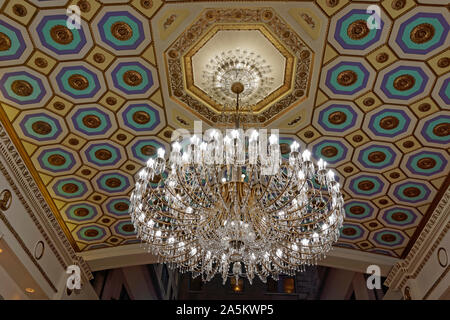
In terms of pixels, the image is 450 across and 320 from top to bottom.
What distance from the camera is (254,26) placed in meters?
5.28

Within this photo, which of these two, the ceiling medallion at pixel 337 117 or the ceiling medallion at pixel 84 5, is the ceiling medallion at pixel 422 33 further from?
the ceiling medallion at pixel 84 5

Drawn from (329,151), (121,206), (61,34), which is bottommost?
(121,206)

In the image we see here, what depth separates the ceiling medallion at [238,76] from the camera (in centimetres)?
567

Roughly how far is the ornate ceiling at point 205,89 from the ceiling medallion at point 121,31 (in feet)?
0.05

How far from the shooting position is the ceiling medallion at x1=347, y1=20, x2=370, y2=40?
511 centimetres

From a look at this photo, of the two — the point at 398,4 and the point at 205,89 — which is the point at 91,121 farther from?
the point at 398,4

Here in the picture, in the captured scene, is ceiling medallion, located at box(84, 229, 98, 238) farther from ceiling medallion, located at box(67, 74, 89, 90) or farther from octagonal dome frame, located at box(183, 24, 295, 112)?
octagonal dome frame, located at box(183, 24, 295, 112)

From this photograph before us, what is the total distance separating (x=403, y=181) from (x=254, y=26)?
4.46 m

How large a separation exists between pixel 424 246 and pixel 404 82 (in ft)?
13.8

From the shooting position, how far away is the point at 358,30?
5195 mm

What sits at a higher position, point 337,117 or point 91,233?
point 337,117

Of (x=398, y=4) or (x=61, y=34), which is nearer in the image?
(x=398, y=4)

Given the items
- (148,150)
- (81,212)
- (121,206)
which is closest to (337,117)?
(148,150)

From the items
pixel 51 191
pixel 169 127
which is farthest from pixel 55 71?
pixel 51 191
